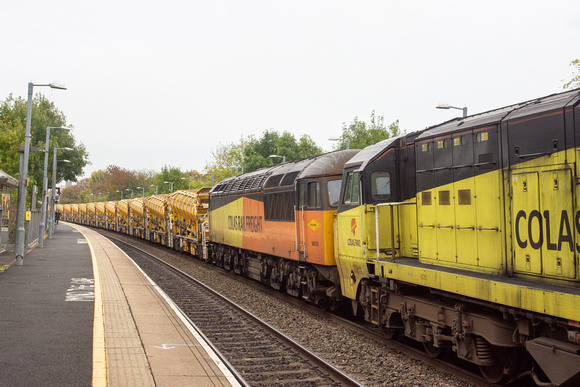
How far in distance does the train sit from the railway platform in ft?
11.0

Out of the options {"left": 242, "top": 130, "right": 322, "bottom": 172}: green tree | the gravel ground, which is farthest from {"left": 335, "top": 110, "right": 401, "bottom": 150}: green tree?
the gravel ground

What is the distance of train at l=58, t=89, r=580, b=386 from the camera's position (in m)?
6.02

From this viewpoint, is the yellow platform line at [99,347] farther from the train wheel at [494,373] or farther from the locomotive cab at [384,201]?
the train wheel at [494,373]

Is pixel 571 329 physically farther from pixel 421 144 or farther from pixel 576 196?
pixel 421 144

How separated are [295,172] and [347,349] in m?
5.91

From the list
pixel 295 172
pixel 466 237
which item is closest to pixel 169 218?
pixel 295 172

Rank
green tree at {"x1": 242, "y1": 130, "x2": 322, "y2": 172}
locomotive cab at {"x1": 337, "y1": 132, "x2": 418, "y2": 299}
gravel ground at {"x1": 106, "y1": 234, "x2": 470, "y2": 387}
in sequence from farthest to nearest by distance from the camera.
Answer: green tree at {"x1": 242, "y1": 130, "x2": 322, "y2": 172} → locomotive cab at {"x1": 337, "y1": 132, "x2": 418, "y2": 299} → gravel ground at {"x1": 106, "y1": 234, "x2": 470, "y2": 387}

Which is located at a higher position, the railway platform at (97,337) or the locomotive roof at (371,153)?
the locomotive roof at (371,153)

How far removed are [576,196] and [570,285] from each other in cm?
104

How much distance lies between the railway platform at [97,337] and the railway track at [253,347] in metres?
0.60

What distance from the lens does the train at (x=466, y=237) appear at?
6.02 m

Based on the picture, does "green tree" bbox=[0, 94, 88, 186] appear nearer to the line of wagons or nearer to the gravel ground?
the line of wagons

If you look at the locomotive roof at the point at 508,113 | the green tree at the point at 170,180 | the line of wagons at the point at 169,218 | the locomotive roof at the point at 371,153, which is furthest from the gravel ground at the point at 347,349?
the green tree at the point at 170,180

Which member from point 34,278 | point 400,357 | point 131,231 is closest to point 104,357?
point 400,357
